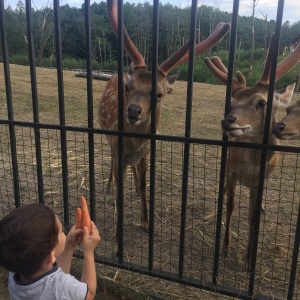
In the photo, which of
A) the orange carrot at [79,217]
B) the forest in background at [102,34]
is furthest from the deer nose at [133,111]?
the forest in background at [102,34]

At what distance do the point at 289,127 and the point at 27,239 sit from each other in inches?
85.7

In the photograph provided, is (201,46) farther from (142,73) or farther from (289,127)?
(289,127)

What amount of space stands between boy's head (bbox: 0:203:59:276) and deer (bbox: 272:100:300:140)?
191 centimetres

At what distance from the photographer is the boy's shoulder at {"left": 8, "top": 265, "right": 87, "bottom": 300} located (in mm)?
1801

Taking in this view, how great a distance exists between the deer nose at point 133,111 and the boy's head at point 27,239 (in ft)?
5.22

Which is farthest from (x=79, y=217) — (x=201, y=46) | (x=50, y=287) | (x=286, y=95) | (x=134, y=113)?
(x=286, y=95)

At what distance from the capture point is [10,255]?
167 centimetres

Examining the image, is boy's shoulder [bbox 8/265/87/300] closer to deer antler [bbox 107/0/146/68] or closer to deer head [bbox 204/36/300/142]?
deer head [bbox 204/36/300/142]

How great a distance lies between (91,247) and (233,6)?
1727 mm

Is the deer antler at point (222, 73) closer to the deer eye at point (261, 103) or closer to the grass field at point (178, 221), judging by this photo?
the deer eye at point (261, 103)

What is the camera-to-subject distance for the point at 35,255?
1706mm

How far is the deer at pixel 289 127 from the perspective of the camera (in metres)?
2.96

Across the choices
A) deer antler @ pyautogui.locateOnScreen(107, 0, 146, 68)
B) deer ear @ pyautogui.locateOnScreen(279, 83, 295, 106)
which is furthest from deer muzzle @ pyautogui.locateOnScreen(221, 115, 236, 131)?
deer antler @ pyautogui.locateOnScreen(107, 0, 146, 68)

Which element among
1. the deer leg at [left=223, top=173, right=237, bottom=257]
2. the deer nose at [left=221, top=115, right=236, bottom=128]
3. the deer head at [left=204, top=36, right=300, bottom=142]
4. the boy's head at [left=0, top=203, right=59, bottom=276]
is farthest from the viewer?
the deer leg at [left=223, top=173, right=237, bottom=257]
